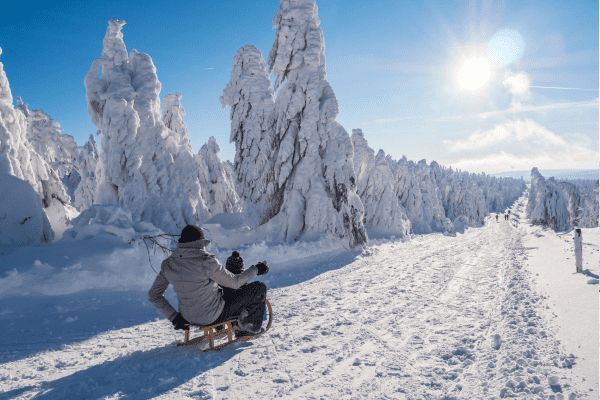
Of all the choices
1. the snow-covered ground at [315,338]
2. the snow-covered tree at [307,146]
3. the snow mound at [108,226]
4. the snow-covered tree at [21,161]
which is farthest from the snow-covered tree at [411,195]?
the snow-covered tree at [21,161]

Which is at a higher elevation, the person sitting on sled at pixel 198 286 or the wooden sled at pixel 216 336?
the person sitting on sled at pixel 198 286

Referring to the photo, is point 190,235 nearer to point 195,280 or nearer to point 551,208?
point 195,280

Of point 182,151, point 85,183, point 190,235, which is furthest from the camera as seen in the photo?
point 85,183

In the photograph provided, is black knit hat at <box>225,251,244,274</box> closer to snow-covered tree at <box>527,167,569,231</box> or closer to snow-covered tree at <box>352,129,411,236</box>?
snow-covered tree at <box>352,129,411,236</box>

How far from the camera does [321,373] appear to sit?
11.8ft

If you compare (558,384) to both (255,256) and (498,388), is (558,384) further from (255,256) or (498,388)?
(255,256)

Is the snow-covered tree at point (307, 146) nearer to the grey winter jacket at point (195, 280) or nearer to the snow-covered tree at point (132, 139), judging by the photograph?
the snow-covered tree at point (132, 139)

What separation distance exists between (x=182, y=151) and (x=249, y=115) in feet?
22.1

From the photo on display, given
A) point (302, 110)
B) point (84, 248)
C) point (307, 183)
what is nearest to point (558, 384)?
point (84, 248)

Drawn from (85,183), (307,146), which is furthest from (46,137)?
(307,146)

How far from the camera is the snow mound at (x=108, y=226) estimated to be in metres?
9.20

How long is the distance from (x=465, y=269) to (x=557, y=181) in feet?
170

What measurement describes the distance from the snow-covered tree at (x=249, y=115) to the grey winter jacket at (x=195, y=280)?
20065 millimetres

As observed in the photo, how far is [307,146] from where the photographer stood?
15992 millimetres
